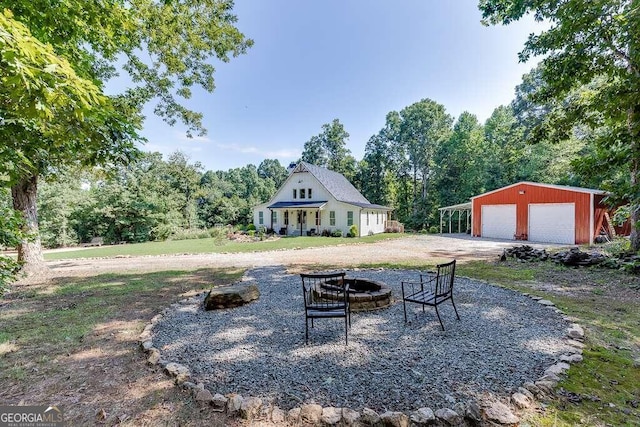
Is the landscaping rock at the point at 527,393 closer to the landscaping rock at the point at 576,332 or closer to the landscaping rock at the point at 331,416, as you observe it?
the landscaping rock at the point at 331,416

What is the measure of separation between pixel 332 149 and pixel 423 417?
3905 centimetres

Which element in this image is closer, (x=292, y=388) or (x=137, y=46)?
(x=292, y=388)

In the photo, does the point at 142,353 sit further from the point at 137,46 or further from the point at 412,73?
the point at 412,73

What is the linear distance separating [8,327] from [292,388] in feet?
16.6

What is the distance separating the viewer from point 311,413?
232 cm

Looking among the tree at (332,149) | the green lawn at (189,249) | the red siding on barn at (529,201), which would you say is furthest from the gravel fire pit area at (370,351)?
the tree at (332,149)

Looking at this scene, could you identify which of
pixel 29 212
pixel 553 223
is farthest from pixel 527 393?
pixel 553 223

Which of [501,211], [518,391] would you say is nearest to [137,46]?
[518,391]

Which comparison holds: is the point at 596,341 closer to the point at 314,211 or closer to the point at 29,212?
the point at 29,212

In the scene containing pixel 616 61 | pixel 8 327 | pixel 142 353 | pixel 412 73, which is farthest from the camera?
pixel 412 73

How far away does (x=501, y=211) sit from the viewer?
19.5 metres

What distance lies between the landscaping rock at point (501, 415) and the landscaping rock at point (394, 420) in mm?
691

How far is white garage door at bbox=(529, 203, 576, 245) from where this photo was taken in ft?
53.1

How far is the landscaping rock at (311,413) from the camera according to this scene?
2.26 meters
